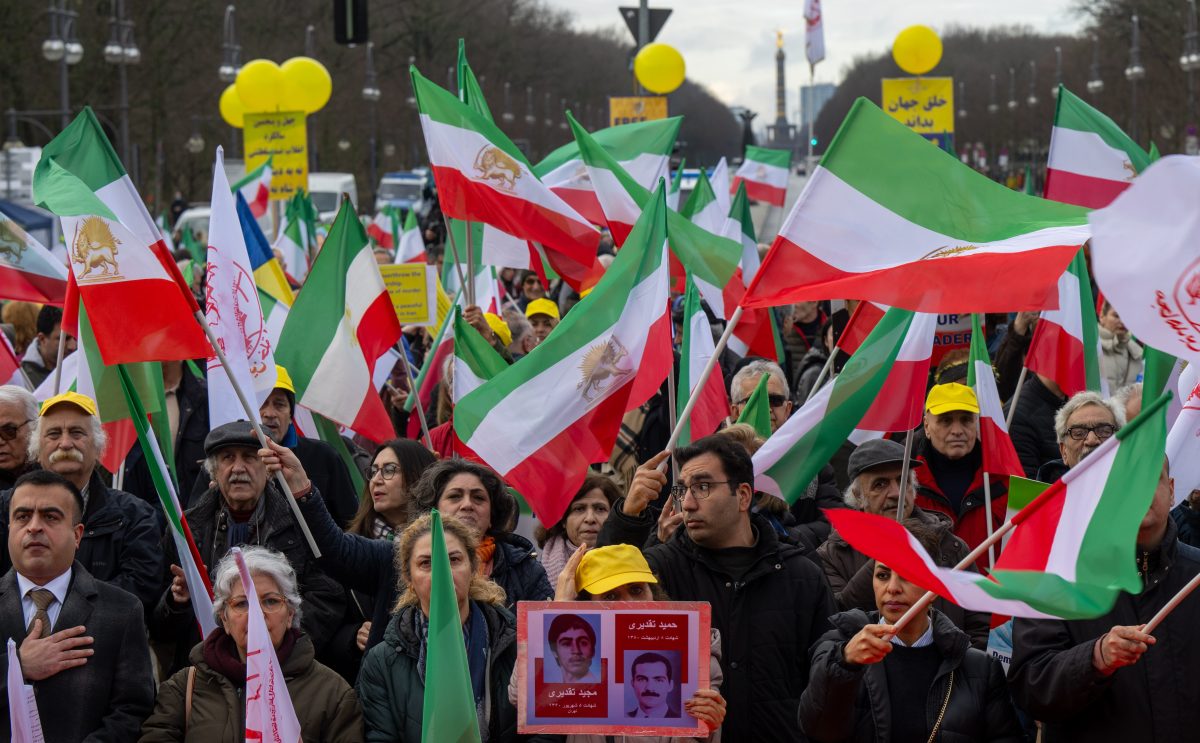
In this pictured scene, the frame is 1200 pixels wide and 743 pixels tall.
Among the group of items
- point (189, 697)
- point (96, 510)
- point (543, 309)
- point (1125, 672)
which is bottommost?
point (189, 697)

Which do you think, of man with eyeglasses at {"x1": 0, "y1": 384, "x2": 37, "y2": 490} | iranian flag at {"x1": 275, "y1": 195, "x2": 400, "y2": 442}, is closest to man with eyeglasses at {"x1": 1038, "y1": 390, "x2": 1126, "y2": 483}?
iranian flag at {"x1": 275, "y1": 195, "x2": 400, "y2": 442}

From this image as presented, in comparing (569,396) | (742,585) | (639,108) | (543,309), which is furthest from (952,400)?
(639,108)

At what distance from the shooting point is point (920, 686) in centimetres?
503

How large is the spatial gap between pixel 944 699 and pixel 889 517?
2.67 ft

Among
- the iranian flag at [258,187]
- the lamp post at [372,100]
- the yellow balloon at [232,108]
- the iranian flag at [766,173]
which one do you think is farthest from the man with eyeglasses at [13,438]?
the lamp post at [372,100]

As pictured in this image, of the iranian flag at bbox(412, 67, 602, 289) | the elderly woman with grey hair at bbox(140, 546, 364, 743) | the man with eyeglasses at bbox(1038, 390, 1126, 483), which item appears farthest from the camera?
the iranian flag at bbox(412, 67, 602, 289)

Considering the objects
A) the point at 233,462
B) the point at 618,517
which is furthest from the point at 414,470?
the point at 618,517

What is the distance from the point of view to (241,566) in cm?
498

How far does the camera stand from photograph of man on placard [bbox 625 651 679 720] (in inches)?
190

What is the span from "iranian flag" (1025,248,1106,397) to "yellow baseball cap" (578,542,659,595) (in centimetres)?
402

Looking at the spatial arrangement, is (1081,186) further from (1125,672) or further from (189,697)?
(189,697)

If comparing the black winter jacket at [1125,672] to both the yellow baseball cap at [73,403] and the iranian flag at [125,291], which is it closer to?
the iranian flag at [125,291]

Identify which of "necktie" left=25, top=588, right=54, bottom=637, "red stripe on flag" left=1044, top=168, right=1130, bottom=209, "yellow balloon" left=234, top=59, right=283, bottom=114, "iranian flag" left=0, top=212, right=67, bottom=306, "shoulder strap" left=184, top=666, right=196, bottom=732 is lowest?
"shoulder strap" left=184, top=666, right=196, bottom=732

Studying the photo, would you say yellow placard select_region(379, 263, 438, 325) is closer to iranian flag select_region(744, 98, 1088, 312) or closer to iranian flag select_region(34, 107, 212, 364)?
iranian flag select_region(34, 107, 212, 364)
